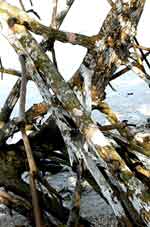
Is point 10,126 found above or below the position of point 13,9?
below

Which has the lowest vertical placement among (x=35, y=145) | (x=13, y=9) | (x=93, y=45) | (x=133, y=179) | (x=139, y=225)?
(x=139, y=225)

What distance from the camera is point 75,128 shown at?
4.16 feet

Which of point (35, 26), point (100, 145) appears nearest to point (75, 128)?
point (100, 145)

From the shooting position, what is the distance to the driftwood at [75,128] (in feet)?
3.81

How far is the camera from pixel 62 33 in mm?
1559

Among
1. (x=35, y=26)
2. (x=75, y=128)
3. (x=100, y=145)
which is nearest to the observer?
(x=100, y=145)

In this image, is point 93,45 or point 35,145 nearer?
point 93,45

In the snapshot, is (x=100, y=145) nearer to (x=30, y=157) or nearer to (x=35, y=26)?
(x=30, y=157)

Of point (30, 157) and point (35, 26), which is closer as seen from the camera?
point (30, 157)

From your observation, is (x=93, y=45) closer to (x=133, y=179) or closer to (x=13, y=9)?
(x=13, y=9)

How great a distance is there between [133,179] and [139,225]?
0.14 meters

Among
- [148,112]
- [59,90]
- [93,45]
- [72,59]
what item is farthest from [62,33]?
[72,59]

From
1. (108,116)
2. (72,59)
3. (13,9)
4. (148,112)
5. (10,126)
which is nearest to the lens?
(13,9)

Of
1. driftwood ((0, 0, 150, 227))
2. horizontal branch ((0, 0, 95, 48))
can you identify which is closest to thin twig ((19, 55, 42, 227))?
driftwood ((0, 0, 150, 227))
